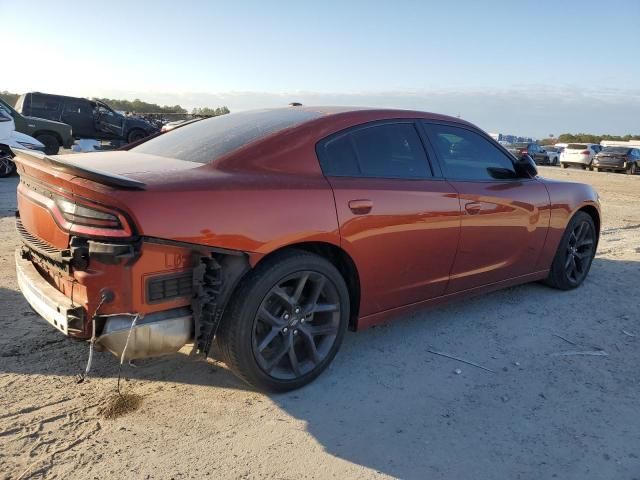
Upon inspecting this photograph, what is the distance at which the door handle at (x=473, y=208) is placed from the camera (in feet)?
12.3

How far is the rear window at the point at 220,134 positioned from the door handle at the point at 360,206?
2.00ft

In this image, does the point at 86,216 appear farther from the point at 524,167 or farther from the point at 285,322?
the point at 524,167

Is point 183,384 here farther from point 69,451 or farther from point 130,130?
point 130,130

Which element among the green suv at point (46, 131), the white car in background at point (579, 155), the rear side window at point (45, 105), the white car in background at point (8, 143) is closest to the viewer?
the white car in background at point (8, 143)

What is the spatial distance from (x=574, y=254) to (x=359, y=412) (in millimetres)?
3245

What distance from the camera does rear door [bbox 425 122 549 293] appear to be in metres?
3.79

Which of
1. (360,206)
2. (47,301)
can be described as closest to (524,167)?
(360,206)

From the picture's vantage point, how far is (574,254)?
5.03m

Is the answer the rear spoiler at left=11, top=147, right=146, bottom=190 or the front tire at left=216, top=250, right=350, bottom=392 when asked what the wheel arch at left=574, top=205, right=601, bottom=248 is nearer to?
the front tire at left=216, top=250, right=350, bottom=392

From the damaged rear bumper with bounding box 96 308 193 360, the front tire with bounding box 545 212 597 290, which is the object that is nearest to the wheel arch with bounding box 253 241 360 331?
the damaged rear bumper with bounding box 96 308 193 360

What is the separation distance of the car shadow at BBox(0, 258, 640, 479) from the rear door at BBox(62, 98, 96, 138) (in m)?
16.0

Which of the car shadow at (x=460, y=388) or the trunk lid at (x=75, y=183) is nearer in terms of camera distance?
the trunk lid at (x=75, y=183)

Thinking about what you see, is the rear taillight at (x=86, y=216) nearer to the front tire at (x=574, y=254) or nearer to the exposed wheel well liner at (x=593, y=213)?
the front tire at (x=574, y=254)

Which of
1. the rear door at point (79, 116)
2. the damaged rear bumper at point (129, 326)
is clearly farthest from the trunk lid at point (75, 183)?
the rear door at point (79, 116)
